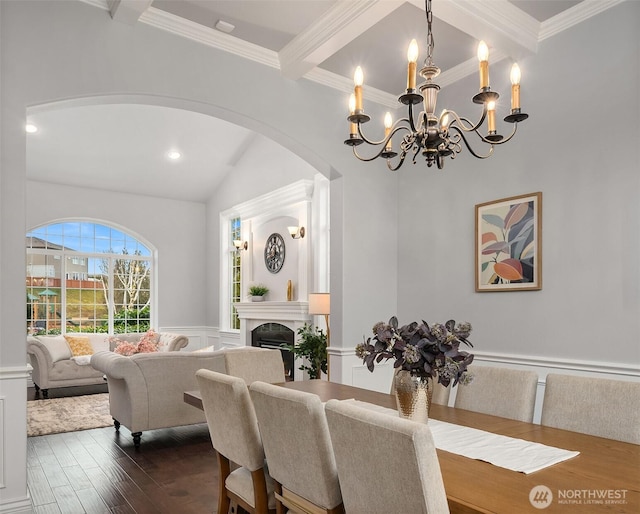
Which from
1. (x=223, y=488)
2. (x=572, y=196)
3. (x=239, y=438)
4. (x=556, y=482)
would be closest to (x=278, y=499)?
(x=239, y=438)

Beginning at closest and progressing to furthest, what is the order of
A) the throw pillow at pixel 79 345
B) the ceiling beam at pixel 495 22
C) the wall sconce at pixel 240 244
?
the ceiling beam at pixel 495 22 → the throw pillow at pixel 79 345 → the wall sconce at pixel 240 244

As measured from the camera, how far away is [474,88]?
411 centimetres

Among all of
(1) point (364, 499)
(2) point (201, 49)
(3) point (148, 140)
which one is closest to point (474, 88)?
(2) point (201, 49)

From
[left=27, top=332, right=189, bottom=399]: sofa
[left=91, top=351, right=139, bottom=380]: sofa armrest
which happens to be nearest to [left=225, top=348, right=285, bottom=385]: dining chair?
[left=91, top=351, right=139, bottom=380]: sofa armrest

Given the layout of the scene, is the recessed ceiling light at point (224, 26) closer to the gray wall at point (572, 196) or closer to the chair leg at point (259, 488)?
the gray wall at point (572, 196)

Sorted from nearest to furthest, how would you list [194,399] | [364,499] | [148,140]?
[364,499]
[194,399]
[148,140]

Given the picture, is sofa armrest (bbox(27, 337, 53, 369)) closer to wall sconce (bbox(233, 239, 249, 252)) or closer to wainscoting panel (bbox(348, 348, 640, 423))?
wall sconce (bbox(233, 239, 249, 252))

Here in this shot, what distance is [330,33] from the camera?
3326mm

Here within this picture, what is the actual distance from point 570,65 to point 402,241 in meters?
1.92

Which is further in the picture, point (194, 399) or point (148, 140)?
point (148, 140)

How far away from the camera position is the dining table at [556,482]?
1.31 meters

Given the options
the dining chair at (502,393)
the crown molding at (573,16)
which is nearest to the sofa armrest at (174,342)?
the dining chair at (502,393)

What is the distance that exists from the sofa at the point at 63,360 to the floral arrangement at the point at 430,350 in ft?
18.0

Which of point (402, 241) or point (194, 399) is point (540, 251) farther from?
point (194, 399)
